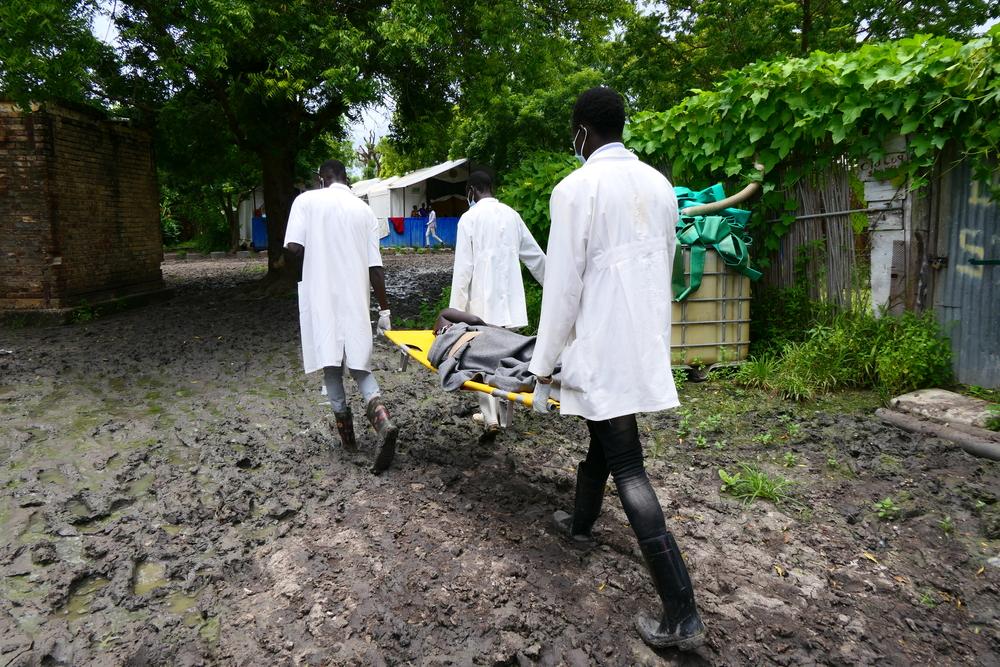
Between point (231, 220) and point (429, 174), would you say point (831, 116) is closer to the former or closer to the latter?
point (429, 174)

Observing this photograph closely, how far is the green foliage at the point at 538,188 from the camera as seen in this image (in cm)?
925

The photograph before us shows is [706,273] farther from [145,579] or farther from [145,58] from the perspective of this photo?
[145,58]

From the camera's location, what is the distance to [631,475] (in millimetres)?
2844

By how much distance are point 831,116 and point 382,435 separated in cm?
462

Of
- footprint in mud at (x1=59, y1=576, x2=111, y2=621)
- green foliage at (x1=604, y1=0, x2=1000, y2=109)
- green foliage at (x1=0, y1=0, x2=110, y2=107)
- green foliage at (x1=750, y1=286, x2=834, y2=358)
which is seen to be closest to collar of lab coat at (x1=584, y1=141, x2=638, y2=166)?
footprint in mud at (x1=59, y1=576, x2=111, y2=621)

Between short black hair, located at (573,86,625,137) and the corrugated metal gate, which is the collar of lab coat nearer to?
short black hair, located at (573,86,625,137)

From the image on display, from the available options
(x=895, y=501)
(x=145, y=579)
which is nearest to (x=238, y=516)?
(x=145, y=579)

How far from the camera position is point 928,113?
17.2 feet

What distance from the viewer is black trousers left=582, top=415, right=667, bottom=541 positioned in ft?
8.91

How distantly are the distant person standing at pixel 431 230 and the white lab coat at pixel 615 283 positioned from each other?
25496 millimetres

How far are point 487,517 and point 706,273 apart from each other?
3.73m

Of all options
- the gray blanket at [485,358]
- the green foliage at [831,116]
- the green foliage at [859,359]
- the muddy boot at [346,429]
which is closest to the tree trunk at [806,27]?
the green foliage at [831,116]

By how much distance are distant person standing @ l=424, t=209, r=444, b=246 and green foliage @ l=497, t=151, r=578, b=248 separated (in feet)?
59.1

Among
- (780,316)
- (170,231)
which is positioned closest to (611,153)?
(780,316)
